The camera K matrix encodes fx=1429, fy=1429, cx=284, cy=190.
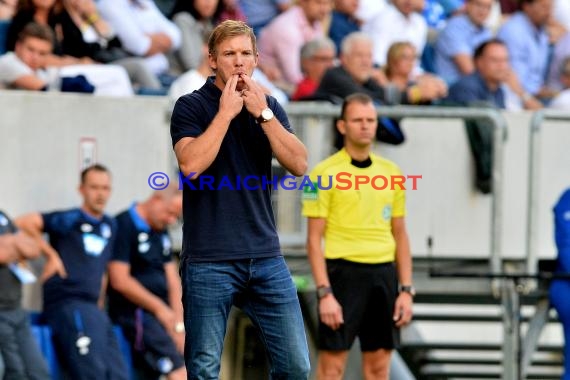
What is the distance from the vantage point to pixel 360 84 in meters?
11.5

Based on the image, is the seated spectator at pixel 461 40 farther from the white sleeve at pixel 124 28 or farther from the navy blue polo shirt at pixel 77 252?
the navy blue polo shirt at pixel 77 252

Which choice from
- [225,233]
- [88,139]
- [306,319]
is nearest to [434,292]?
[306,319]

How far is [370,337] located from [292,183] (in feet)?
5.74

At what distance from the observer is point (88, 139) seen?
34.5ft

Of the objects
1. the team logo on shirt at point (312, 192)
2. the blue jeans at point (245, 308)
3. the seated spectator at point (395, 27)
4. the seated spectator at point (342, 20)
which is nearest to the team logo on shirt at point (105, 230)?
the team logo on shirt at point (312, 192)

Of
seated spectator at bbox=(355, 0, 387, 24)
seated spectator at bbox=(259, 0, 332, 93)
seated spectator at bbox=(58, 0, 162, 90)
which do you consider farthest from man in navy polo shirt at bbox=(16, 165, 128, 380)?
seated spectator at bbox=(355, 0, 387, 24)

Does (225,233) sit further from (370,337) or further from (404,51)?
(404,51)

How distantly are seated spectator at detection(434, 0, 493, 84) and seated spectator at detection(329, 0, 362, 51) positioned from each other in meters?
0.97

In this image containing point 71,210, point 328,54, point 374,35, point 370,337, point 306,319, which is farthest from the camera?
point 374,35

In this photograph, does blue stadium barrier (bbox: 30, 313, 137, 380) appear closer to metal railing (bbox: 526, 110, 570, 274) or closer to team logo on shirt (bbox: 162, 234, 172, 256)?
team logo on shirt (bbox: 162, 234, 172, 256)

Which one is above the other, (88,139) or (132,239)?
(88,139)

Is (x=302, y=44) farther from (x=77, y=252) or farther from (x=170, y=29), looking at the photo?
(x=77, y=252)

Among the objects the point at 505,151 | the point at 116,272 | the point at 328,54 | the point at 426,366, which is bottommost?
the point at 426,366

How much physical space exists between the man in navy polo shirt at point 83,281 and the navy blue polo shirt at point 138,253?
0.12 metres
